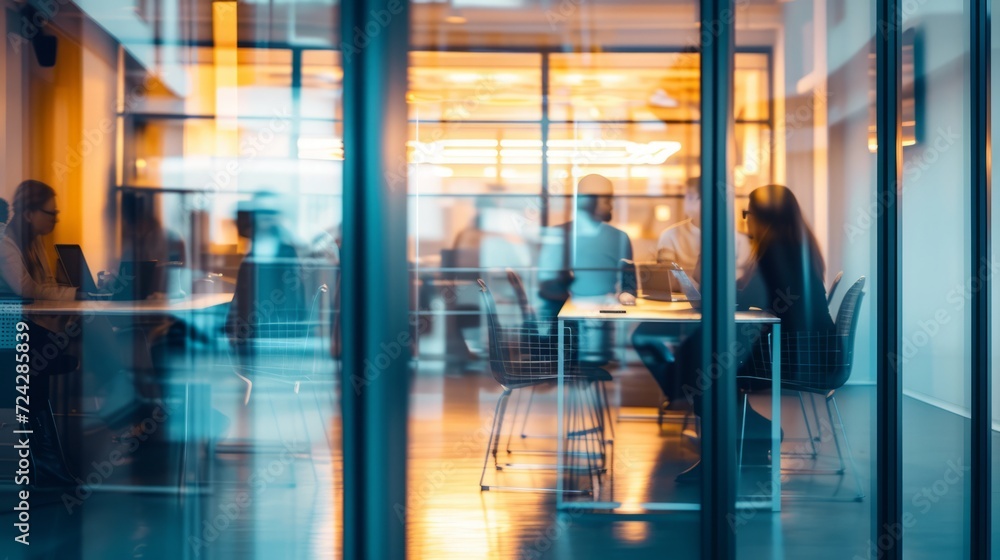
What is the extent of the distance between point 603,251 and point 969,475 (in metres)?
1.94

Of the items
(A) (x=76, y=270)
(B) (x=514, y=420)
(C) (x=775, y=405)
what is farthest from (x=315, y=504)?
(B) (x=514, y=420)

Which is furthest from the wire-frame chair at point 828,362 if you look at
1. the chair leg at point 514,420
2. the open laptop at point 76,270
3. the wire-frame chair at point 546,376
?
the open laptop at point 76,270

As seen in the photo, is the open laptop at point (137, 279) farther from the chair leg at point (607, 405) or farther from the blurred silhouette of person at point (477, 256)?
the chair leg at point (607, 405)

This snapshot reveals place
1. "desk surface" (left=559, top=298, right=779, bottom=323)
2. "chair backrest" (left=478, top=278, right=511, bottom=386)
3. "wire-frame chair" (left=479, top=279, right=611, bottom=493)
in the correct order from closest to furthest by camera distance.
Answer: "desk surface" (left=559, top=298, right=779, bottom=323), "wire-frame chair" (left=479, top=279, right=611, bottom=493), "chair backrest" (left=478, top=278, right=511, bottom=386)

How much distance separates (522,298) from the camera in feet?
13.0

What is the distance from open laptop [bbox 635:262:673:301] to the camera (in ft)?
9.94

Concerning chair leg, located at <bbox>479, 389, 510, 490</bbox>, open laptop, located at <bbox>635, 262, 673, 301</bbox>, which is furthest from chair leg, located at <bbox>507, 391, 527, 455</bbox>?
open laptop, located at <bbox>635, 262, 673, 301</bbox>

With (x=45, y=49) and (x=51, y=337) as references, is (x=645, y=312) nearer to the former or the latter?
(x=51, y=337)

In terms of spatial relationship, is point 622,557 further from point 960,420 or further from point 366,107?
point 366,107

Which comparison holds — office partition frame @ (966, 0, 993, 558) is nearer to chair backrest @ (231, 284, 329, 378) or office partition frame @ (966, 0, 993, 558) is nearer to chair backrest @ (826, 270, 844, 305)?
chair backrest @ (826, 270, 844, 305)

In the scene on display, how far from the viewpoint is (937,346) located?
237 cm

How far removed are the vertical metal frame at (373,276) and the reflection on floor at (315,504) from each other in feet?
0.21

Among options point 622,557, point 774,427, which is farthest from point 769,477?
point 622,557

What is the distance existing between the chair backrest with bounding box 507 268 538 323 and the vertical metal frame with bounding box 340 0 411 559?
1.64 m
